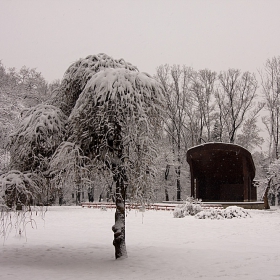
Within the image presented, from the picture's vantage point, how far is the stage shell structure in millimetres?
31984

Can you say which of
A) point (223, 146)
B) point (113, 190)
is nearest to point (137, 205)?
point (113, 190)

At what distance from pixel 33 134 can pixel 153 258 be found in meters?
5.15

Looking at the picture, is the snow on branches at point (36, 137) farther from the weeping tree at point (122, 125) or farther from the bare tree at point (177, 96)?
the bare tree at point (177, 96)

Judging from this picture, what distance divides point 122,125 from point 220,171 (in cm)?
2717

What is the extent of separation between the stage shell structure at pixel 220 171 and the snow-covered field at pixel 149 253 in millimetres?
13876

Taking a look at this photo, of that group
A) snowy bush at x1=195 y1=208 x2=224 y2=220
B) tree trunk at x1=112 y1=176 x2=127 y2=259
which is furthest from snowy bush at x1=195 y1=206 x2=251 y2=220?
tree trunk at x1=112 y1=176 x2=127 y2=259

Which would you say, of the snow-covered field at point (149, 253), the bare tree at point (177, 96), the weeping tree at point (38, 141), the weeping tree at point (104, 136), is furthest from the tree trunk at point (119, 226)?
the bare tree at point (177, 96)

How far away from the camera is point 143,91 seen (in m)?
9.84

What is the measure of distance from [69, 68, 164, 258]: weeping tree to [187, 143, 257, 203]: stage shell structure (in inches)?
873

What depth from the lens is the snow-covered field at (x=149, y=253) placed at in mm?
9031

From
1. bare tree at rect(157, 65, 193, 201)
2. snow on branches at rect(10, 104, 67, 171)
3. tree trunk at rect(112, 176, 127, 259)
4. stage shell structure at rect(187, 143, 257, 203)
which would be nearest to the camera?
snow on branches at rect(10, 104, 67, 171)

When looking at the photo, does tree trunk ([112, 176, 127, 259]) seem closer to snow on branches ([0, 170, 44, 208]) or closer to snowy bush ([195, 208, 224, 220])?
snow on branches ([0, 170, 44, 208])

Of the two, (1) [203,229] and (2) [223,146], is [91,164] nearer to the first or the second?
(1) [203,229]

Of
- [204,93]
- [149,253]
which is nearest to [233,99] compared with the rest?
[204,93]
